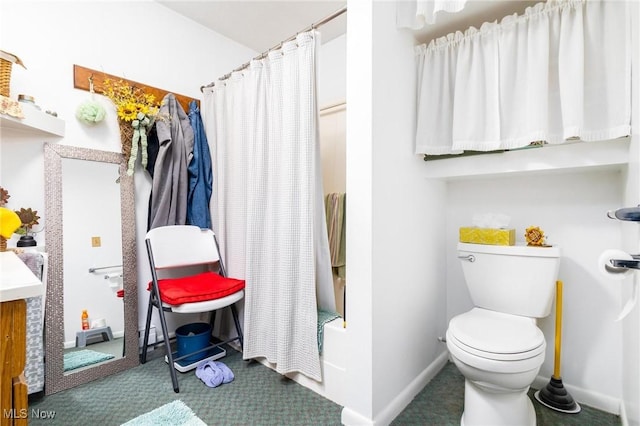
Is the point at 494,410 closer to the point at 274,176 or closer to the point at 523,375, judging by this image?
the point at 523,375

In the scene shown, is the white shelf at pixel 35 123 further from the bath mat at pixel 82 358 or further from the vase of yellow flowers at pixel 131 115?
the bath mat at pixel 82 358

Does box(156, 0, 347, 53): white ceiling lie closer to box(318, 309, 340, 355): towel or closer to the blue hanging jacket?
the blue hanging jacket

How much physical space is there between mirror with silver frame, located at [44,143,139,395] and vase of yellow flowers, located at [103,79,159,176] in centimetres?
10

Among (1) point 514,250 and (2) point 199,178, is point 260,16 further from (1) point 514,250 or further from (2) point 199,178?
(1) point 514,250

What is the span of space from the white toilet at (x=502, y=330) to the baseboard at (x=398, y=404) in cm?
26

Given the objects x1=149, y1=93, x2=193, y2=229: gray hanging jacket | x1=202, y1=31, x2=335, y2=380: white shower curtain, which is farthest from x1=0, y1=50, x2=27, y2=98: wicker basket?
x1=202, y1=31, x2=335, y2=380: white shower curtain

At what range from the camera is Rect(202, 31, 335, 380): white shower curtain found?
5.25 ft

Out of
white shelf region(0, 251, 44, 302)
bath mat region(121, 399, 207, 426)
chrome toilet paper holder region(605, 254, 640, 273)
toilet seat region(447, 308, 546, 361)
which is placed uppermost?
chrome toilet paper holder region(605, 254, 640, 273)

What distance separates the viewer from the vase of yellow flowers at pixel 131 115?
6.39ft

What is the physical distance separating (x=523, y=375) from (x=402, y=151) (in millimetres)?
1112

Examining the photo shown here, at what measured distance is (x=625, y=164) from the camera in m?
1.30

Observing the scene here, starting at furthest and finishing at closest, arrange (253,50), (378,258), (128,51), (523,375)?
(253,50), (128,51), (378,258), (523,375)

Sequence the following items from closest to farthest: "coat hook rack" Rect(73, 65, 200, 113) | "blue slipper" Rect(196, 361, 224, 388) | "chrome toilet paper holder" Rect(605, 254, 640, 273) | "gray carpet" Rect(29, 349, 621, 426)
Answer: "chrome toilet paper holder" Rect(605, 254, 640, 273), "gray carpet" Rect(29, 349, 621, 426), "blue slipper" Rect(196, 361, 224, 388), "coat hook rack" Rect(73, 65, 200, 113)

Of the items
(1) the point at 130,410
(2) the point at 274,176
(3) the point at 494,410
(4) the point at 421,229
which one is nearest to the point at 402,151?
(4) the point at 421,229
